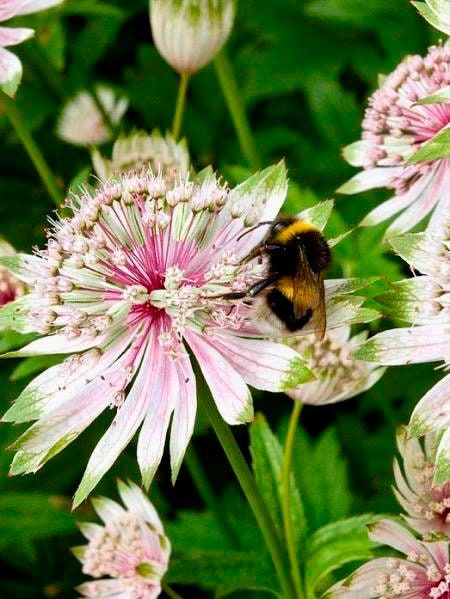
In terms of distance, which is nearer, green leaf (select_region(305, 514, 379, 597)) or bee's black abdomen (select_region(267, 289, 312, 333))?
bee's black abdomen (select_region(267, 289, 312, 333))

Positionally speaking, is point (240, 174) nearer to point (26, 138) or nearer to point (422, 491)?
point (26, 138)

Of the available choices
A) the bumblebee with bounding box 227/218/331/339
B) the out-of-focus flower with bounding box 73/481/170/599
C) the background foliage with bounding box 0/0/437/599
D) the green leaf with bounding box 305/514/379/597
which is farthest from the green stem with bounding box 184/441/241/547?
the bumblebee with bounding box 227/218/331/339

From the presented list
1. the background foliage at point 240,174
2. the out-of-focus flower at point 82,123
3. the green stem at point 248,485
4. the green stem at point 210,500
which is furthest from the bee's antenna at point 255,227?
the out-of-focus flower at point 82,123

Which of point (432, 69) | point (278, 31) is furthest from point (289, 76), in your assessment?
point (432, 69)

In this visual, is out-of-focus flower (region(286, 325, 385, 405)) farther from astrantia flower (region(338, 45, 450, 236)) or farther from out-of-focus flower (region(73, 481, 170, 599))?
out-of-focus flower (region(73, 481, 170, 599))

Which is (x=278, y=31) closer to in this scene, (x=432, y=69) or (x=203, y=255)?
(x=432, y=69)

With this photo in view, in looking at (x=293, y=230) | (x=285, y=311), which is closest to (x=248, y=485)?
(x=285, y=311)
